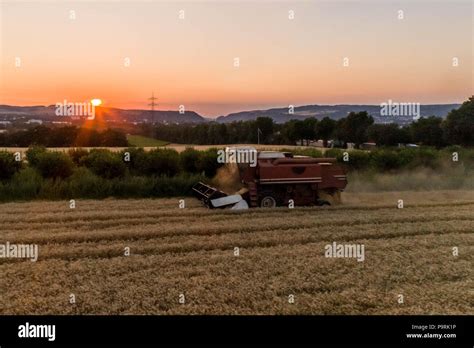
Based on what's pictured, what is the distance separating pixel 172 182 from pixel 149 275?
25.4 ft

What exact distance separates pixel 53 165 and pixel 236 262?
10118 millimetres

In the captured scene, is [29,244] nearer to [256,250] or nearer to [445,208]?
[256,250]

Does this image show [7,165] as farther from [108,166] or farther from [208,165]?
[208,165]

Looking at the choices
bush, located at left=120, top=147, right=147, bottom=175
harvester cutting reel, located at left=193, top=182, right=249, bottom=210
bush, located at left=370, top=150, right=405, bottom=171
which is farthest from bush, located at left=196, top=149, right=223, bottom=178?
bush, located at left=370, top=150, right=405, bottom=171

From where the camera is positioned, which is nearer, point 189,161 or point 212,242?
point 212,242

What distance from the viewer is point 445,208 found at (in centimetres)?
1119

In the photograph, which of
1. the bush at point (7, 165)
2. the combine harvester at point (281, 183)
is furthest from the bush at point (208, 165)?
the bush at point (7, 165)

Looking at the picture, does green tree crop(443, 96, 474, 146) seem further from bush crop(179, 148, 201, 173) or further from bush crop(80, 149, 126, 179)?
bush crop(80, 149, 126, 179)

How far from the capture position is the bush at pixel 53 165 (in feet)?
47.5

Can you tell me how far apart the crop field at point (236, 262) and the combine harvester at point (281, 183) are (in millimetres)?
540

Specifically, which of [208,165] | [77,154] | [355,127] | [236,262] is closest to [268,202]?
[236,262]

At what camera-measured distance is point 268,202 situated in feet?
36.6

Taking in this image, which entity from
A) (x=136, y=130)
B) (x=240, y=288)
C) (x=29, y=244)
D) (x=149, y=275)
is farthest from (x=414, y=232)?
(x=136, y=130)
